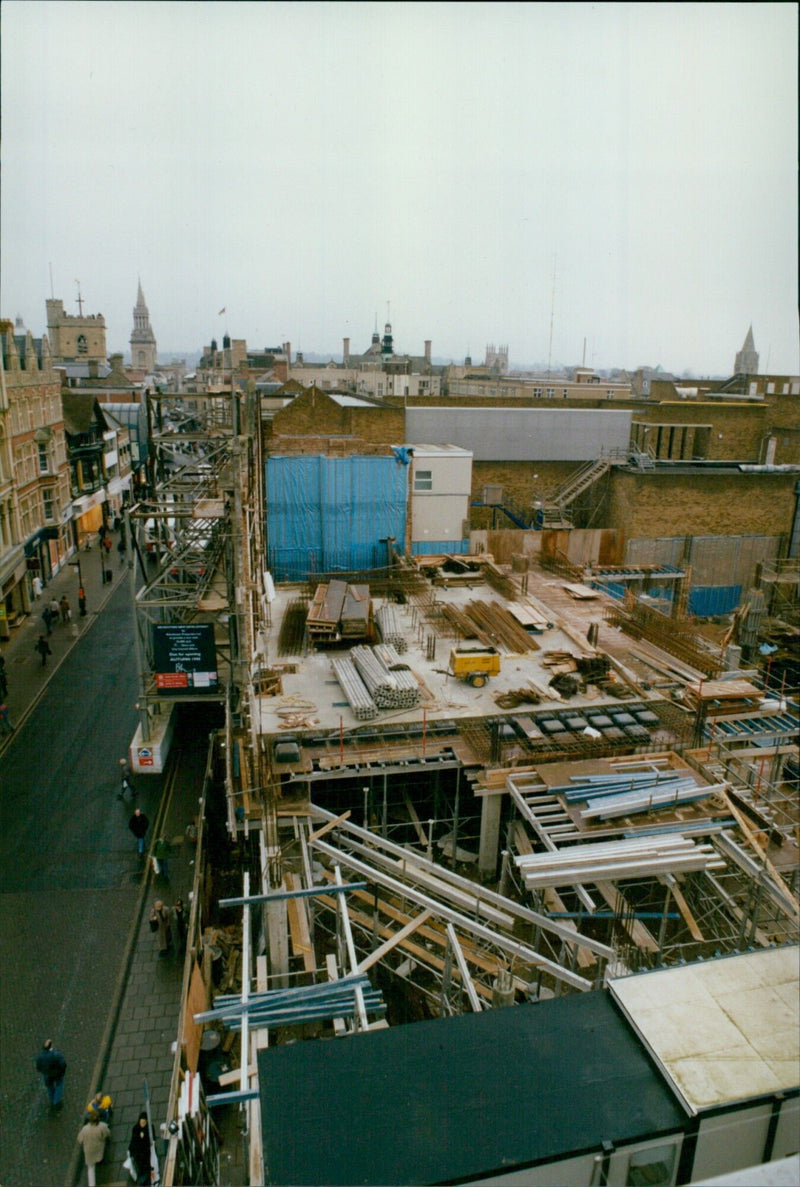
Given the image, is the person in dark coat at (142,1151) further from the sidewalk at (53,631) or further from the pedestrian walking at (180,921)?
the sidewalk at (53,631)

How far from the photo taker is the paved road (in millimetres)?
11016

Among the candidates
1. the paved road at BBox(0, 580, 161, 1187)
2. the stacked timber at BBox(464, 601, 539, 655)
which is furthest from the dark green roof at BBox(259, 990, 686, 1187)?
the stacked timber at BBox(464, 601, 539, 655)

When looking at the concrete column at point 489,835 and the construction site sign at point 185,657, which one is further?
the construction site sign at point 185,657

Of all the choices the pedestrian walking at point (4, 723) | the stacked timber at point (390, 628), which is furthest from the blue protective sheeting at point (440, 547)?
the pedestrian walking at point (4, 723)

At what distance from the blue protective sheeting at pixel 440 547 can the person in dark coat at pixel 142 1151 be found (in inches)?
879

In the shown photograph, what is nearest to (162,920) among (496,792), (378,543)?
(496,792)

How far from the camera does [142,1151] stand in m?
9.73

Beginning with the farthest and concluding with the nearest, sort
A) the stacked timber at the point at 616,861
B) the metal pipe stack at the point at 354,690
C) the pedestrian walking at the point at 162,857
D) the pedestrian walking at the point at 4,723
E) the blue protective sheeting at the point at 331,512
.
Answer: the blue protective sheeting at the point at 331,512
the pedestrian walking at the point at 4,723
the metal pipe stack at the point at 354,690
the pedestrian walking at the point at 162,857
the stacked timber at the point at 616,861

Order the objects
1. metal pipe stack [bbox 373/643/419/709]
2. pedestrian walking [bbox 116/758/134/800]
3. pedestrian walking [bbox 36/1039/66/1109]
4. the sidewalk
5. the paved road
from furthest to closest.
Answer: the sidewalk < pedestrian walking [bbox 116/758/134/800] < metal pipe stack [bbox 373/643/419/709] < the paved road < pedestrian walking [bbox 36/1039/66/1109]

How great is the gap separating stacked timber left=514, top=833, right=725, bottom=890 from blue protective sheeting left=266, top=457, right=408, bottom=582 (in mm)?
16786

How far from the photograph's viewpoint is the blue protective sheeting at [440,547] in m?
30.3

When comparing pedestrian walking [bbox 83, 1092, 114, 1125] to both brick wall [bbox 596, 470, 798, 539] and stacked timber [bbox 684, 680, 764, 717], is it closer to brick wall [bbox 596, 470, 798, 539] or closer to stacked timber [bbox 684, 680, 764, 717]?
stacked timber [bbox 684, 680, 764, 717]

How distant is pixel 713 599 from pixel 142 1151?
98.0 feet

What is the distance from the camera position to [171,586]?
19.6 metres
